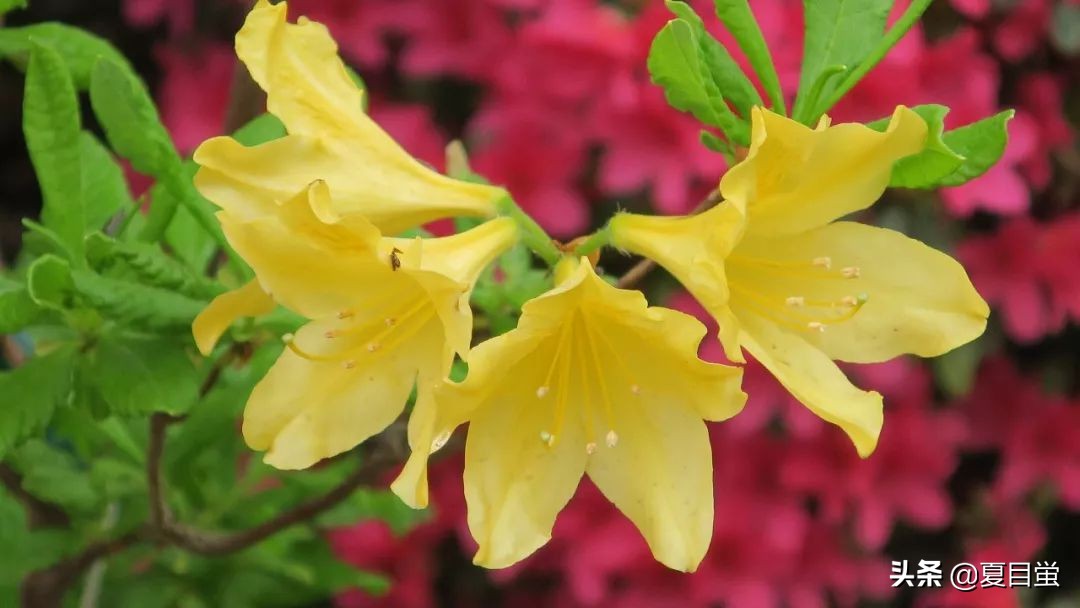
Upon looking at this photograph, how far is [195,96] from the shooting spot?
199cm

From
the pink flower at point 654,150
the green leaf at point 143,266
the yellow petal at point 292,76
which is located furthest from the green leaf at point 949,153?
the pink flower at point 654,150

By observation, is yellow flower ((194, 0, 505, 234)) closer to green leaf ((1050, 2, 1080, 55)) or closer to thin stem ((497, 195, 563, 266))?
thin stem ((497, 195, 563, 266))

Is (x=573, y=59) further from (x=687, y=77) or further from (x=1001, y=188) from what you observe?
(x=687, y=77)

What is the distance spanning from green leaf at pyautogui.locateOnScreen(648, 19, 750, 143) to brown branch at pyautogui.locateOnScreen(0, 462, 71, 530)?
2.45 ft

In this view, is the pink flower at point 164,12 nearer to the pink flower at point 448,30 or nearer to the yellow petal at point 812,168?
the pink flower at point 448,30

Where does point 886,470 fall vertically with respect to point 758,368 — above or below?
below

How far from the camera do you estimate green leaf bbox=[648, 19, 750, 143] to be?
670 millimetres

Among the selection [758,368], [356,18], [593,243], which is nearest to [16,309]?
[593,243]

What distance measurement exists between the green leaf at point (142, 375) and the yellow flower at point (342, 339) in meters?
0.07

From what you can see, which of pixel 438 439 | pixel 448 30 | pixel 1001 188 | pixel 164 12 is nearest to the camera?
pixel 438 439

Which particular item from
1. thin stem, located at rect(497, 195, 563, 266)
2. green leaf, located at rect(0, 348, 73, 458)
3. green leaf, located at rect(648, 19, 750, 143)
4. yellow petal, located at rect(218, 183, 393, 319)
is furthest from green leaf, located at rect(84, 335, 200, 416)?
green leaf, located at rect(648, 19, 750, 143)

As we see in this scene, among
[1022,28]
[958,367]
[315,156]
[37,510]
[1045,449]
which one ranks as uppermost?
[315,156]

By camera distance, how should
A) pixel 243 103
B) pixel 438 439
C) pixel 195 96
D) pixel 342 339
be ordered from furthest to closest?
pixel 195 96 < pixel 243 103 < pixel 342 339 < pixel 438 439

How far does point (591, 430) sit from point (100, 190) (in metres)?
0.43
